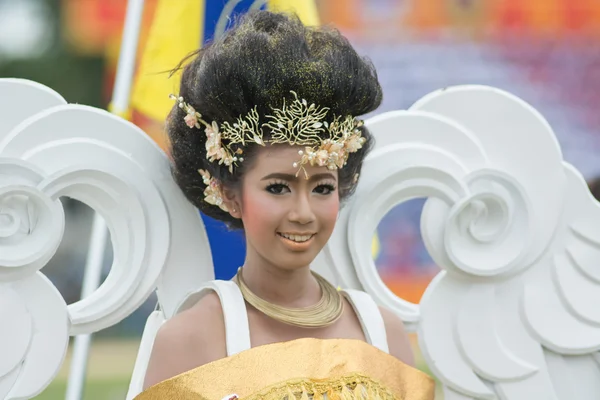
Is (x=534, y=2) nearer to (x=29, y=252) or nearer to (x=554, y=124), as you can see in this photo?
(x=554, y=124)

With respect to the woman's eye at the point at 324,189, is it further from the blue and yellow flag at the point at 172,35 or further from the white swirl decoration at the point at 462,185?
the blue and yellow flag at the point at 172,35

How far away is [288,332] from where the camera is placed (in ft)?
7.01

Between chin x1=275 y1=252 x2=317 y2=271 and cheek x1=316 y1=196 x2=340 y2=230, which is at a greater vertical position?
cheek x1=316 y1=196 x2=340 y2=230

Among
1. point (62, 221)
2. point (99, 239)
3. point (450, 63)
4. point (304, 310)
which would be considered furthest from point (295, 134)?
point (450, 63)

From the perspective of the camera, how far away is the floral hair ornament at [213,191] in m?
2.15

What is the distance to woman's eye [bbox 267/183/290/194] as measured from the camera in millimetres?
2057

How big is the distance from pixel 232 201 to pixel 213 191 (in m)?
0.04

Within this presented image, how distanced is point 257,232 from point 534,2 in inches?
324

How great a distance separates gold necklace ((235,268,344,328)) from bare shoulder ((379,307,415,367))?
4.4 inches

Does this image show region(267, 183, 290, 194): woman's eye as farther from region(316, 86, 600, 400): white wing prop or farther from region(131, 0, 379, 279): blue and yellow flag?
region(131, 0, 379, 279): blue and yellow flag

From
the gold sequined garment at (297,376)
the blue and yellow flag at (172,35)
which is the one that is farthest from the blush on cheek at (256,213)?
the blue and yellow flag at (172,35)

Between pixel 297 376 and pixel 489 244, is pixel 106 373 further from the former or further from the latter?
pixel 297 376

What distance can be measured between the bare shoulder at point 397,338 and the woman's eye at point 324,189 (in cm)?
33

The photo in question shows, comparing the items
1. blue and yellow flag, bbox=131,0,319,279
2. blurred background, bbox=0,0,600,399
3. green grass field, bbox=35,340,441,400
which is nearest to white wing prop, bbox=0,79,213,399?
blue and yellow flag, bbox=131,0,319,279
